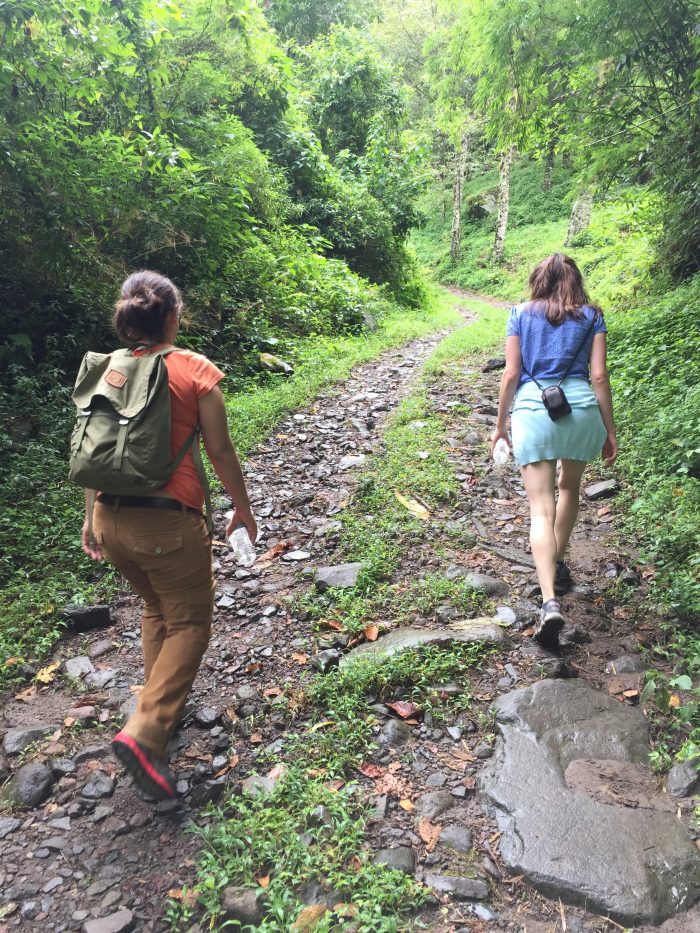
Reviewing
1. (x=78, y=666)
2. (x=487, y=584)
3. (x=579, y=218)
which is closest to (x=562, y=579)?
(x=487, y=584)

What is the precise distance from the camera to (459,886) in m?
2.26

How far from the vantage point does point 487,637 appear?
11.8 ft

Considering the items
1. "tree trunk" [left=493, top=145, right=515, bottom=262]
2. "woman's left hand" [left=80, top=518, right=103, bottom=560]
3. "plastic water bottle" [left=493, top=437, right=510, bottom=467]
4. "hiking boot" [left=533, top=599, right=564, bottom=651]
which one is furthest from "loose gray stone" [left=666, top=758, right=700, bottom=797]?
"tree trunk" [left=493, top=145, right=515, bottom=262]

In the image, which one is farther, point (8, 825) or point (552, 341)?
point (552, 341)

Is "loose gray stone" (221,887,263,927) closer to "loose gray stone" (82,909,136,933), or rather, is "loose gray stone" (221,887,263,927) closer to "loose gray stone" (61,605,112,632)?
"loose gray stone" (82,909,136,933)

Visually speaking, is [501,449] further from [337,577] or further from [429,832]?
[429,832]

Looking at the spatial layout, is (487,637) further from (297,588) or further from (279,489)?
(279,489)

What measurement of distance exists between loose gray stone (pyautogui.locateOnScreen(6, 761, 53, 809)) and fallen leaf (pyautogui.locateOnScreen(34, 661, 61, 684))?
29.9 inches

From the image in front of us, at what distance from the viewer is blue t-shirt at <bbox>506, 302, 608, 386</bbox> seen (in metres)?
3.54

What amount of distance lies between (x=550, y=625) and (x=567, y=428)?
1197 mm

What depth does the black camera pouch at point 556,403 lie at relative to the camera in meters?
3.47

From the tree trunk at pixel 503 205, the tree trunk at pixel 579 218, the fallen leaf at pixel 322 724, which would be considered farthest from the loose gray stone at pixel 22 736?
the tree trunk at pixel 503 205

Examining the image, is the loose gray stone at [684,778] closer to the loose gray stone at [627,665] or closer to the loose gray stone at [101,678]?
the loose gray stone at [627,665]

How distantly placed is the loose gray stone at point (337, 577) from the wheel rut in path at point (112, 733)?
0.56 ft
